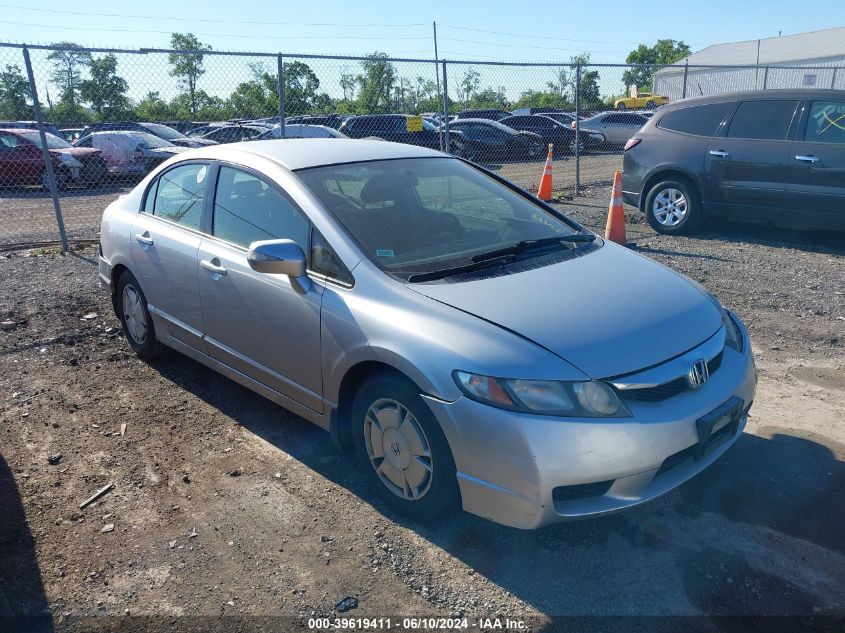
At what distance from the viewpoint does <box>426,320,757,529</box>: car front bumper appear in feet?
8.87

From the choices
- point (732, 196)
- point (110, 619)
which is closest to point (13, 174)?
point (732, 196)

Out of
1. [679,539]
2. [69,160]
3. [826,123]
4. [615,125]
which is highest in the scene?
[826,123]

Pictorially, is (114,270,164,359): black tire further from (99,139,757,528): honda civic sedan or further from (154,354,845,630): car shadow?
(154,354,845,630): car shadow

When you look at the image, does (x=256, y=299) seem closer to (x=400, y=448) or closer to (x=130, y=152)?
(x=400, y=448)

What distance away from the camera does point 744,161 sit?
834 centimetres

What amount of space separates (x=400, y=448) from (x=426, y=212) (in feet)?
4.66

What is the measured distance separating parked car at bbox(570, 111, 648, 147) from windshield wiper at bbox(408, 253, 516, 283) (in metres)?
23.3

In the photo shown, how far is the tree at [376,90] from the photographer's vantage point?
1285 centimetres

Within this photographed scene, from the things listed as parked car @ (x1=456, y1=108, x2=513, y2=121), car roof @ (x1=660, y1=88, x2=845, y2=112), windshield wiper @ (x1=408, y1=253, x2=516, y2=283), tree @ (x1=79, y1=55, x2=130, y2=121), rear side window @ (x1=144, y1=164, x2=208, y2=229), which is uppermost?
tree @ (x1=79, y1=55, x2=130, y2=121)

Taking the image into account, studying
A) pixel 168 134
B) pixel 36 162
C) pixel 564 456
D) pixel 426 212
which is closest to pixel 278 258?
pixel 426 212

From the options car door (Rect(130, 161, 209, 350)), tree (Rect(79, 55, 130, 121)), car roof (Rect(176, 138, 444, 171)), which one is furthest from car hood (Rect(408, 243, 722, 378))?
tree (Rect(79, 55, 130, 121))

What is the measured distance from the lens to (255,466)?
382cm

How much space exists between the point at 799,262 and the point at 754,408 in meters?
4.08

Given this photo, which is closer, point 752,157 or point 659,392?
point 659,392
